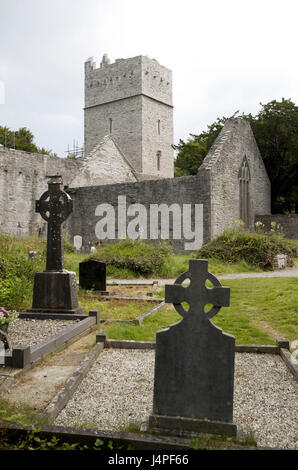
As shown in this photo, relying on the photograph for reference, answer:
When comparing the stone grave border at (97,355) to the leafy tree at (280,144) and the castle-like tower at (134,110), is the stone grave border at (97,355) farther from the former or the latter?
the castle-like tower at (134,110)

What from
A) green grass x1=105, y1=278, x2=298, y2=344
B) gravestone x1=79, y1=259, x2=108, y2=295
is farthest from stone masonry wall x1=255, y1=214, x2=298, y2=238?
gravestone x1=79, y1=259, x2=108, y2=295

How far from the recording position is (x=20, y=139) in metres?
43.1

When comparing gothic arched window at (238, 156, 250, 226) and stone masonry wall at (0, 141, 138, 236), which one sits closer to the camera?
gothic arched window at (238, 156, 250, 226)

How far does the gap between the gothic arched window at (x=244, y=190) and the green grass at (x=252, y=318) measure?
994 cm

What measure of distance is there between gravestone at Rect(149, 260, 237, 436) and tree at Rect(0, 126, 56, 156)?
42.4 meters

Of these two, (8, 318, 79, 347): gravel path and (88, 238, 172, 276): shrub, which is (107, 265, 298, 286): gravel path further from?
(8, 318, 79, 347): gravel path

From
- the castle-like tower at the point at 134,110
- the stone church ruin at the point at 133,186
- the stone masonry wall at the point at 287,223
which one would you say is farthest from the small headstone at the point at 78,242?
the castle-like tower at the point at 134,110

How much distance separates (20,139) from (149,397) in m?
43.7

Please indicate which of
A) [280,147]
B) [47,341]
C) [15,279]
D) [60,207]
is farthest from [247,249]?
[280,147]

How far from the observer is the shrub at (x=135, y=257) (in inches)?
464

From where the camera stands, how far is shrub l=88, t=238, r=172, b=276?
38.6ft

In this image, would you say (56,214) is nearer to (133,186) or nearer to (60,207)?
(60,207)
